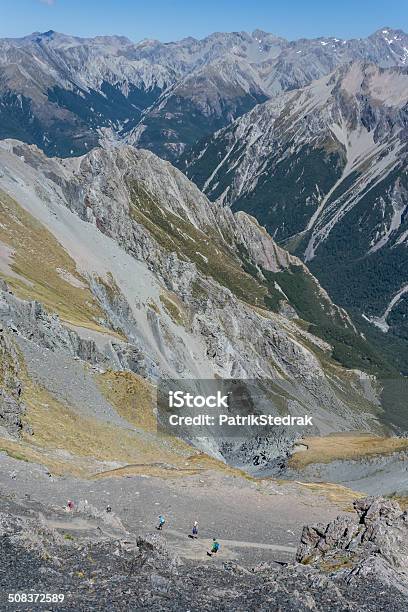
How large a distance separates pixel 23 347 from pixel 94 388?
10816 mm

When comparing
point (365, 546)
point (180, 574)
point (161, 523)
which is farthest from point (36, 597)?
point (365, 546)

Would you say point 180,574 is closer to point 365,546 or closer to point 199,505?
point 365,546

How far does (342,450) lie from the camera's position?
117062 mm

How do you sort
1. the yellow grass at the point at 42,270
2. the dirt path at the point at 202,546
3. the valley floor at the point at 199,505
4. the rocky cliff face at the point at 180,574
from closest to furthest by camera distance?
1. the rocky cliff face at the point at 180,574
2. the dirt path at the point at 202,546
3. the valley floor at the point at 199,505
4. the yellow grass at the point at 42,270

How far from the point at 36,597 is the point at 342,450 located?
320 feet

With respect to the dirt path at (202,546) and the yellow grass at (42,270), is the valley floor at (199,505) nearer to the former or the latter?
the dirt path at (202,546)

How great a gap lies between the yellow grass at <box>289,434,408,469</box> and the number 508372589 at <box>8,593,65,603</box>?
89.7 meters

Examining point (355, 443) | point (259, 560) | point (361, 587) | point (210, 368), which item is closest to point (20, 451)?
point (259, 560)

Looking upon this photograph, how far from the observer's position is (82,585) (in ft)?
92.2

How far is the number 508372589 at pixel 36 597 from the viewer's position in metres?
25.7

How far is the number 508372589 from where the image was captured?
2573 cm

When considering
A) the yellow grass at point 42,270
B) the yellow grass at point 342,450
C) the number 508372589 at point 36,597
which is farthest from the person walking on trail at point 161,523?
the yellow grass at point 342,450

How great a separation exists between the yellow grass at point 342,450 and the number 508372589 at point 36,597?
3533 inches

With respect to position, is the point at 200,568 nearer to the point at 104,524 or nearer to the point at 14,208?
the point at 104,524
